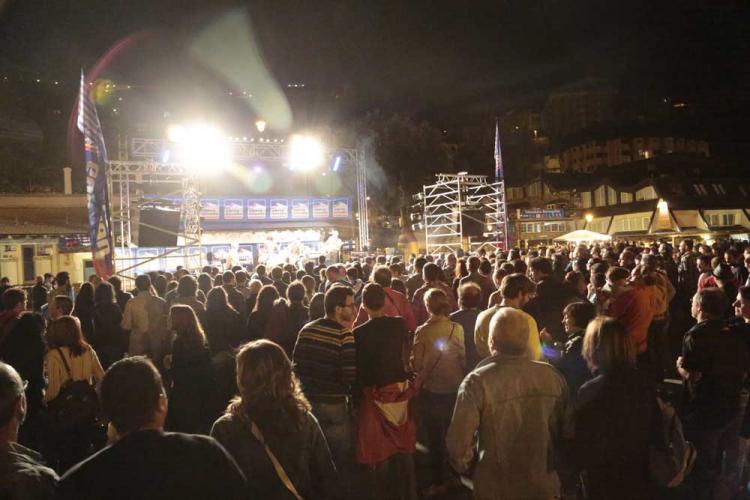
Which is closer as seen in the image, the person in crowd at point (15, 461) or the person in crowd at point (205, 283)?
the person in crowd at point (15, 461)

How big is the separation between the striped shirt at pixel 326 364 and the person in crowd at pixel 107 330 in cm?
412

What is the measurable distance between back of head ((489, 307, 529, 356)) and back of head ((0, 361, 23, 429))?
225 centimetres

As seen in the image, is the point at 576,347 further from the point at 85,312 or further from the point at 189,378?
the point at 85,312

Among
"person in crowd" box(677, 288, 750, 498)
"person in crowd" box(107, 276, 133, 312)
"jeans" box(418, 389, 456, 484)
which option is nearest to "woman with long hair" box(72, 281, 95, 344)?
"person in crowd" box(107, 276, 133, 312)

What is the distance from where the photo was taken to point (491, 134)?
40469 millimetres

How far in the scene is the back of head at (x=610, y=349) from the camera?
282cm

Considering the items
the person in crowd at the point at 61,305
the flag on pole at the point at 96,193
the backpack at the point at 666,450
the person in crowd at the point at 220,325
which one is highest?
the flag on pole at the point at 96,193

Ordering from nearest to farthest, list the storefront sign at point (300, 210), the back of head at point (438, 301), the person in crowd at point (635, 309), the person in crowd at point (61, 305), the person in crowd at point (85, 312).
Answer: the back of head at point (438, 301) < the person in crowd at point (635, 309) < the person in crowd at point (61, 305) < the person in crowd at point (85, 312) < the storefront sign at point (300, 210)

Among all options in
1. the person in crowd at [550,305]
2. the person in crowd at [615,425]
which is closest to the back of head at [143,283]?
the person in crowd at [550,305]

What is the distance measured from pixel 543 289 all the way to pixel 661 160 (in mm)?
38268

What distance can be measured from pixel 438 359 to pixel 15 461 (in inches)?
120

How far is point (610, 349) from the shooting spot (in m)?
2.83

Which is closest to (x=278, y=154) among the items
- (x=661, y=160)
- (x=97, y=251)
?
(x=97, y=251)

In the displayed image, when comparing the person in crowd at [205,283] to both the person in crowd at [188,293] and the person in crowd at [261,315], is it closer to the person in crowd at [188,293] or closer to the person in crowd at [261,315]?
the person in crowd at [188,293]
